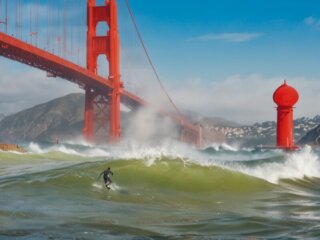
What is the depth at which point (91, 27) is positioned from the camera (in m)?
66.3

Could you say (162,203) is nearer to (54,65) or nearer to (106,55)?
(54,65)

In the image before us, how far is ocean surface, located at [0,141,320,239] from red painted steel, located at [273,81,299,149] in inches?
79.7

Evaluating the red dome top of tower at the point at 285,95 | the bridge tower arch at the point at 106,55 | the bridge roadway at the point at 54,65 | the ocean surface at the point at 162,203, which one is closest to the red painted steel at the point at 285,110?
the red dome top of tower at the point at 285,95

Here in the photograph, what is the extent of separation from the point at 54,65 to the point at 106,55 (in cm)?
1605

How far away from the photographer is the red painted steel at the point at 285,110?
22017mm

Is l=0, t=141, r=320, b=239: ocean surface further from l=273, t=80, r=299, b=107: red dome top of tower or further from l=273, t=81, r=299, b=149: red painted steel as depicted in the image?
l=273, t=80, r=299, b=107: red dome top of tower

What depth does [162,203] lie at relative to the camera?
508 inches

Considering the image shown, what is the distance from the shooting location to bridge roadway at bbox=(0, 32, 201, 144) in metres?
42.3

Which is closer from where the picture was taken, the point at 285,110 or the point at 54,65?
the point at 285,110

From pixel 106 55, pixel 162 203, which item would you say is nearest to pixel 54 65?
pixel 106 55

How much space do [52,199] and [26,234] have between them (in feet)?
14.2

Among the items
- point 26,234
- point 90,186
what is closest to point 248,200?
point 90,186

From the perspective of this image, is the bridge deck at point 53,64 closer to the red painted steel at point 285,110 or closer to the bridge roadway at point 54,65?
the bridge roadway at point 54,65

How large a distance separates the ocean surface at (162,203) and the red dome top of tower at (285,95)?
278cm
